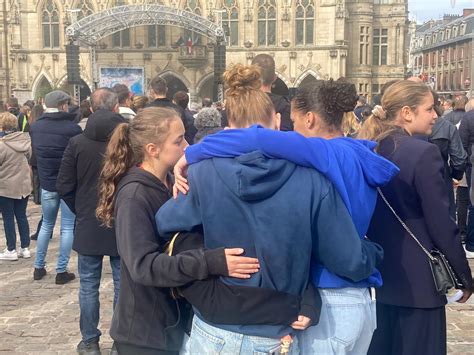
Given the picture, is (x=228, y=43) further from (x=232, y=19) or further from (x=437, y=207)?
(x=437, y=207)

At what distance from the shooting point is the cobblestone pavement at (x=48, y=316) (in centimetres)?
495

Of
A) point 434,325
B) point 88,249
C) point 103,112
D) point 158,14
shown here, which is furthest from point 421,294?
point 158,14

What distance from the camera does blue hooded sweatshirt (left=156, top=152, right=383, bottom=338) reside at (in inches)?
88.9

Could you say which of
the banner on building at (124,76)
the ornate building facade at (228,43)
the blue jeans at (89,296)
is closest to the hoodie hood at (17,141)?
the blue jeans at (89,296)

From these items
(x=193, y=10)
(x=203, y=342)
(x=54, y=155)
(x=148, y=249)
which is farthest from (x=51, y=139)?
(x=193, y=10)

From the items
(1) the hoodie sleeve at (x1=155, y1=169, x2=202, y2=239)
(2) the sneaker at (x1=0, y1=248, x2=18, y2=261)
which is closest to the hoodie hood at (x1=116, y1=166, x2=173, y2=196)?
(1) the hoodie sleeve at (x1=155, y1=169, x2=202, y2=239)

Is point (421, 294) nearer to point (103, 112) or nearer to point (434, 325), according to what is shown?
point (434, 325)

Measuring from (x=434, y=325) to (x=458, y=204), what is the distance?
571cm

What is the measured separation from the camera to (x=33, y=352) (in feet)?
15.8

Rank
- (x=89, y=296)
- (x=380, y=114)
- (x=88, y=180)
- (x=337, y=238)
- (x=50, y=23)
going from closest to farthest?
1. (x=337, y=238)
2. (x=380, y=114)
3. (x=89, y=296)
4. (x=88, y=180)
5. (x=50, y=23)

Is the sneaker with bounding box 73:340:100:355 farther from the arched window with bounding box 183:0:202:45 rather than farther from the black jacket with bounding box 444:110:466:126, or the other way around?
the arched window with bounding box 183:0:202:45

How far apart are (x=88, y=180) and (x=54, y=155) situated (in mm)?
1680

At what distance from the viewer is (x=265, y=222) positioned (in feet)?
7.50

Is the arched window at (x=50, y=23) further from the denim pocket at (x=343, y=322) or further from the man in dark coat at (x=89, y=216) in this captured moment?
the denim pocket at (x=343, y=322)
